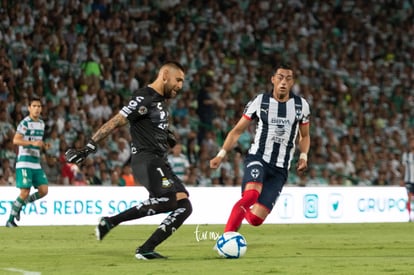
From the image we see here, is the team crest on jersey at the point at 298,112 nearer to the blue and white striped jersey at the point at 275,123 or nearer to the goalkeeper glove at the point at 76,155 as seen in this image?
the blue and white striped jersey at the point at 275,123

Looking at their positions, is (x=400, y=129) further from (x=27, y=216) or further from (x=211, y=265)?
(x=211, y=265)

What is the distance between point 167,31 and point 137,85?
276cm

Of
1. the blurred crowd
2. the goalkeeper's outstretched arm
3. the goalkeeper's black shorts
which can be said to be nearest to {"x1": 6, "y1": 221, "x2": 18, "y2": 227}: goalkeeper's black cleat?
the blurred crowd

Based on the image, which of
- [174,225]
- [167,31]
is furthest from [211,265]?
[167,31]

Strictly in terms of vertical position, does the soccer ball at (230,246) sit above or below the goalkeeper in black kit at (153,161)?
below

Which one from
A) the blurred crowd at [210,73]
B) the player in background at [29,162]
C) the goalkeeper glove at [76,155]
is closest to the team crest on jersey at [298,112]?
the goalkeeper glove at [76,155]

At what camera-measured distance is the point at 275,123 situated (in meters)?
11.8

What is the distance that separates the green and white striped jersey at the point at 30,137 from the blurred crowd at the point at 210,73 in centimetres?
301

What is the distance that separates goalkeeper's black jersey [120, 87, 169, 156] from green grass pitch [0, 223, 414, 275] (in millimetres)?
1258

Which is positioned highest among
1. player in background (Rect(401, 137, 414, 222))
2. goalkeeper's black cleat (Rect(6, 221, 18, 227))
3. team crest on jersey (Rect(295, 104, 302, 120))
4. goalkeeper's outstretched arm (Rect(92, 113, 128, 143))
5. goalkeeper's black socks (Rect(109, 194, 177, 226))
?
goalkeeper's outstretched arm (Rect(92, 113, 128, 143))

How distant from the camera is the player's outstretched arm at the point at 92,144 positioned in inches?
384

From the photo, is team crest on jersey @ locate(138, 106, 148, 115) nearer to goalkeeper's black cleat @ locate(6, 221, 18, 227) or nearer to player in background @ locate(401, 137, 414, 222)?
goalkeeper's black cleat @ locate(6, 221, 18, 227)

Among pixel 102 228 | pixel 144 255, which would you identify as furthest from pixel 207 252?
pixel 102 228

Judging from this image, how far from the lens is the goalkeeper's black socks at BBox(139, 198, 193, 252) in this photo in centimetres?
1024
